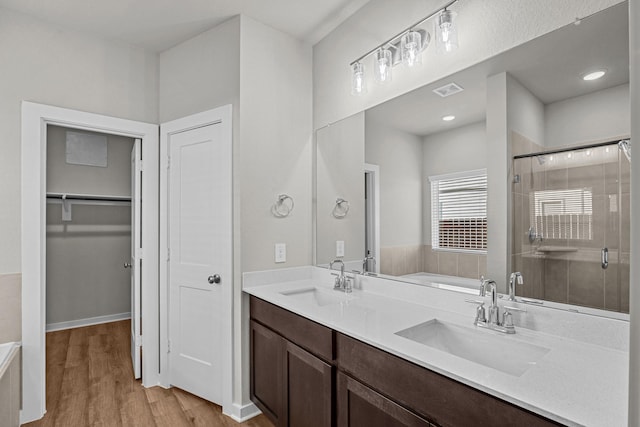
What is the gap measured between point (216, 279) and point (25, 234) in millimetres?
1234

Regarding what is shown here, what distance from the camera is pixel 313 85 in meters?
2.67

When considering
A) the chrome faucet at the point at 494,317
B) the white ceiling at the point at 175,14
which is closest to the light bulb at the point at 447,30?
the white ceiling at the point at 175,14

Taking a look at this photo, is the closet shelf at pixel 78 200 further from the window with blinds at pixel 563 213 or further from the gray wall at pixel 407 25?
the window with blinds at pixel 563 213

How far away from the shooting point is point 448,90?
5.69 feet

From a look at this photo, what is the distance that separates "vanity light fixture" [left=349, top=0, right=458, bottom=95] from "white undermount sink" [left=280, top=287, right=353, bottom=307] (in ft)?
4.24

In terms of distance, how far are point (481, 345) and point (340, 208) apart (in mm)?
1283

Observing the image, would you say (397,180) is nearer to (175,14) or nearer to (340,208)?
(340,208)

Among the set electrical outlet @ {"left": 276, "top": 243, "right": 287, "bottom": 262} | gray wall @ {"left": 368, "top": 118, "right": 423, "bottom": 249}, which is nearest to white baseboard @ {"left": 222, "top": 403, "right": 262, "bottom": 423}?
electrical outlet @ {"left": 276, "top": 243, "right": 287, "bottom": 262}

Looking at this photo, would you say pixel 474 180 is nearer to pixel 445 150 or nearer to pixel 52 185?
pixel 445 150

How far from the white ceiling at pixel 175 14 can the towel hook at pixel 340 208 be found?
123 centimetres

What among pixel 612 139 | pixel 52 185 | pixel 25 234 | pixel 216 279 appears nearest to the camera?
pixel 612 139

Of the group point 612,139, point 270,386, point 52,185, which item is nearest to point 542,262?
point 612,139

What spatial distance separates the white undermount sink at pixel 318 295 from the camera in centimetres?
214

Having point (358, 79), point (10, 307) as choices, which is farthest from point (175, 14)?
point (10, 307)
